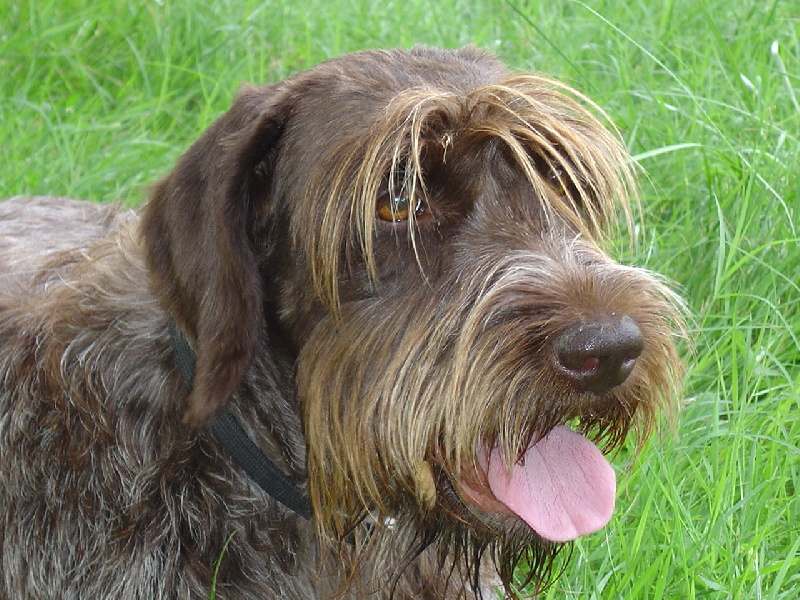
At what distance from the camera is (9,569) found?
358 cm

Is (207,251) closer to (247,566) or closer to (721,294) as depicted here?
(247,566)

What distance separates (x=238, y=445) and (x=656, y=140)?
2.81 metres

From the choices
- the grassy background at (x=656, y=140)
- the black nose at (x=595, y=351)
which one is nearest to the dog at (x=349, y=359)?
the black nose at (x=595, y=351)

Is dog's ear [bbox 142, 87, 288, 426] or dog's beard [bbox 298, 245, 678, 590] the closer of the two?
dog's beard [bbox 298, 245, 678, 590]

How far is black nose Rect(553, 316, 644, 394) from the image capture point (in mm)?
2715

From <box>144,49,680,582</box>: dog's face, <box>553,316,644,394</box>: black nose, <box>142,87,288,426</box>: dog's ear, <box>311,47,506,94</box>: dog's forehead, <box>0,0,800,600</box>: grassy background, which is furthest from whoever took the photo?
<box>0,0,800,600</box>: grassy background

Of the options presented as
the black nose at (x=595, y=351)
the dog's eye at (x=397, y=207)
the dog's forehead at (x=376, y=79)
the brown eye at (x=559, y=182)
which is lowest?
the black nose at (x=595, y=351)

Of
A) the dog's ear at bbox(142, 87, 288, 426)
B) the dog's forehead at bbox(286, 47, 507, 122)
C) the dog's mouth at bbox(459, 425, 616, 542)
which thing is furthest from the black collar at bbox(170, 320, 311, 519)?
Result: the dog's forehead at bbox(286, 47, 507, 122)

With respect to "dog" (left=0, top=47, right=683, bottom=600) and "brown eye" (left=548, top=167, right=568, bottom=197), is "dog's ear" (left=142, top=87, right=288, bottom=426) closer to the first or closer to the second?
"dog" (left=0, top=47, right=683, bottom=600)

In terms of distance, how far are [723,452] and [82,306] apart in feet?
6.59

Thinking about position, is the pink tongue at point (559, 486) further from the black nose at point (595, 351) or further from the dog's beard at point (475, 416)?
the black nose at point (595, 351)

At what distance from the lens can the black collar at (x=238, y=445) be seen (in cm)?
320

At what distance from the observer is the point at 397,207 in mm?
3010

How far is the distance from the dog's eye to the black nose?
515mm
